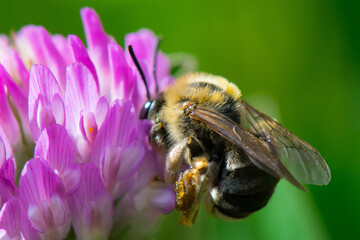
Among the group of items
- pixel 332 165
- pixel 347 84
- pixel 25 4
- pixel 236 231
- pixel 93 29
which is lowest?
pixel 236 231

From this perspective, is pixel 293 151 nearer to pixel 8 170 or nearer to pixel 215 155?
pixel 215 155

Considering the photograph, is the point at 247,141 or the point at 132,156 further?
the point at 132,156

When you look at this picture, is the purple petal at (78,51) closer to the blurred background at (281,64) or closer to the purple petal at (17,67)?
the purple petal at (17,67)

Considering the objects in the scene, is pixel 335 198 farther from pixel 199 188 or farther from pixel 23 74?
pixel 23 74

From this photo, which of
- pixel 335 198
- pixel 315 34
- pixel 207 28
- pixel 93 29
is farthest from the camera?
pixel 207 28

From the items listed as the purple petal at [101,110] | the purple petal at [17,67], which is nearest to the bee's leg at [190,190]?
the purple petal at [101,110]

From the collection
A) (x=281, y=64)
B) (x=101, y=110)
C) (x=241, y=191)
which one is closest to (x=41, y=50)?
(x=101, y=110)

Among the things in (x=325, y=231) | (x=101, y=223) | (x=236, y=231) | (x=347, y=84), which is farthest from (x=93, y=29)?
(x=347, y=84)
